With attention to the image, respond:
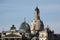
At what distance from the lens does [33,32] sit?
122938 millimetres

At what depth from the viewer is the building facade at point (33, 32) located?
4289 inches

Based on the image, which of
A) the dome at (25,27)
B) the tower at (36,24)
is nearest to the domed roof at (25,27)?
the dome at (25,27)

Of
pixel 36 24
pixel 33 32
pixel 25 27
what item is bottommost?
pixel 33 32

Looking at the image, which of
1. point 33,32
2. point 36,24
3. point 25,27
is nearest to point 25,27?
point 25,27

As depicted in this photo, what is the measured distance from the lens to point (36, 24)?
404 feet

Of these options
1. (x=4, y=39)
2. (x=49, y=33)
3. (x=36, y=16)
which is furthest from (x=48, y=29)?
(x=4, y=39)

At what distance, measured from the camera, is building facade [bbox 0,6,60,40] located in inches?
4289

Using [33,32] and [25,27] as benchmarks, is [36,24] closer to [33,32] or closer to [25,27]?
[33,32]

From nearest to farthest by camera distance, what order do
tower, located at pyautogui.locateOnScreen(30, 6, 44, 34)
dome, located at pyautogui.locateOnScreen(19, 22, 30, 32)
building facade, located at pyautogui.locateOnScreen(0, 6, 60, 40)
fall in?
building facade, located at pyautogui.locateOnScreen(0, 6, 60, 40) < dome, located at pyautogui.locateOnScreen(19, 22, 30, 32) < tower, located at pyautogui.locateOnScreen(30, 6, 44, 34)

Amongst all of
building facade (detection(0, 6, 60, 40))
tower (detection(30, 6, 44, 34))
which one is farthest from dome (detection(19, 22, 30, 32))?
tower (detection(30, 6, 44, 34))

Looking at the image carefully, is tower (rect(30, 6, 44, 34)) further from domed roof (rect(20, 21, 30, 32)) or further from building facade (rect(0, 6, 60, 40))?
domed roof (rect(20, 21, 30, 32))

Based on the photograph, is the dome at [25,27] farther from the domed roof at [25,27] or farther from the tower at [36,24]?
the tower at [36,24]

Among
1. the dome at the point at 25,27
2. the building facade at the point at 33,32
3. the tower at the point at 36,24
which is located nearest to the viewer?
the building facade at the point at 33,32

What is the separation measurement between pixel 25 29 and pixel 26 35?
3.06 meters
